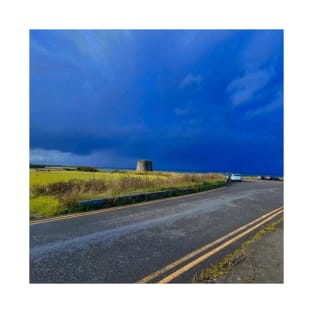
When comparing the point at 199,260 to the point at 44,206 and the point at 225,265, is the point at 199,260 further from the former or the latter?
the point at 44,206

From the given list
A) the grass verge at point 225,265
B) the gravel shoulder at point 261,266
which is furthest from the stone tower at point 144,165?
the gravel shoulder at point 261,266

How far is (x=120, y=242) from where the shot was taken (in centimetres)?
426

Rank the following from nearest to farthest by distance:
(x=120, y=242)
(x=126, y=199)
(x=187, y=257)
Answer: (x=187, y=257)
(x=120, y=242)
(x=126, y=199)

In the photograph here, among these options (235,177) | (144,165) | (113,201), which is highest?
(144,165)

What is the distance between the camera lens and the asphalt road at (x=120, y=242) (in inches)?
121

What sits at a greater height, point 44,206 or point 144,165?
point 144,165

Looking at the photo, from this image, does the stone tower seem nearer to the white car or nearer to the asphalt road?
the white car

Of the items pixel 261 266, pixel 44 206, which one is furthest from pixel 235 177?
pixel 261 266

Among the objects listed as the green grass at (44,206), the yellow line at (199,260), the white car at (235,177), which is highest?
the green grass at (44,206)

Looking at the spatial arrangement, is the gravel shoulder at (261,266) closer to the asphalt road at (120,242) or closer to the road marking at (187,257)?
the asphalt road at (120,242)

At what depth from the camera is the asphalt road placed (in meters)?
3.08

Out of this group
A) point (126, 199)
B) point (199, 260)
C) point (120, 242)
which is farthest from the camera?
point (126, 199)

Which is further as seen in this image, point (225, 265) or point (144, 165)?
point (144, 165)

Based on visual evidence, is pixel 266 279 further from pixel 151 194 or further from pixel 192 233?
pixel 151 194
